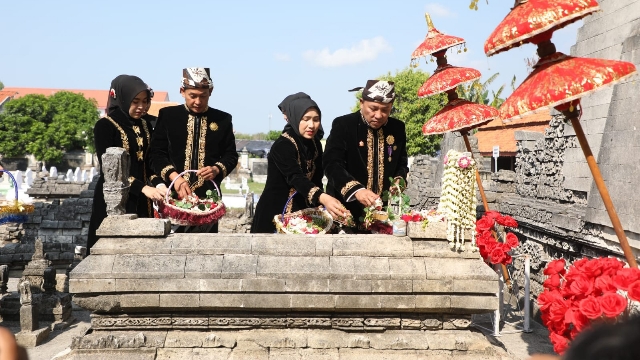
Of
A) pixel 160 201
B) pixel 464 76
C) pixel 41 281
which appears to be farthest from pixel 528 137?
pixel 41 281

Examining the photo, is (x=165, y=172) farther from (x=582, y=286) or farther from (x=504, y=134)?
(x=504, y=134)

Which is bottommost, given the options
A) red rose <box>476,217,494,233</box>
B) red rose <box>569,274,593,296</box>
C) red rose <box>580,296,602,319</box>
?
red rose <box>580,296,602,319</box>

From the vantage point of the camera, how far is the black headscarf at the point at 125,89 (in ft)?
21.4

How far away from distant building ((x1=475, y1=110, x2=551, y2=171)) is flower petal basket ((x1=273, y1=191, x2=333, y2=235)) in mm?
21740

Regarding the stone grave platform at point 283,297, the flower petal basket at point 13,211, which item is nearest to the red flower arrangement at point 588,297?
the stone grave platform at point 283,297

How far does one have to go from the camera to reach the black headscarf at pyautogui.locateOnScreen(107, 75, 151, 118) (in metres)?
6.51

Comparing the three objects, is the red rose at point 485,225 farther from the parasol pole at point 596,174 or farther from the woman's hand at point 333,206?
the parasol pole at point 596,174

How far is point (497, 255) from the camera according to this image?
7125 millimetres

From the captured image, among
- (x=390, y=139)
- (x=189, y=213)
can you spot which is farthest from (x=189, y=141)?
(x=390, y=139)

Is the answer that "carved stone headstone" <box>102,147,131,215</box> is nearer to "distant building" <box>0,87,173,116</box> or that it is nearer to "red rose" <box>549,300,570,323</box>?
"red rose" <box>549,300,570,323</box>

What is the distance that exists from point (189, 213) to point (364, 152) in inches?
76.3

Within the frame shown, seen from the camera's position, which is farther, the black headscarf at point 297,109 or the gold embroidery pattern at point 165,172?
the gold embroidery pattern at point 165,172

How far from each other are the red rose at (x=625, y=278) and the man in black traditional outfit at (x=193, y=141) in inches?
156

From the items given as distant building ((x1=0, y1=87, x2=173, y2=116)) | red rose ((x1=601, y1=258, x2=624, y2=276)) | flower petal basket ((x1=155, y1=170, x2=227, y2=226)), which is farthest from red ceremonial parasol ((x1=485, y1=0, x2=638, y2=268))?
distant building ((x1=0, y1=87, x2=173, y2=116))
